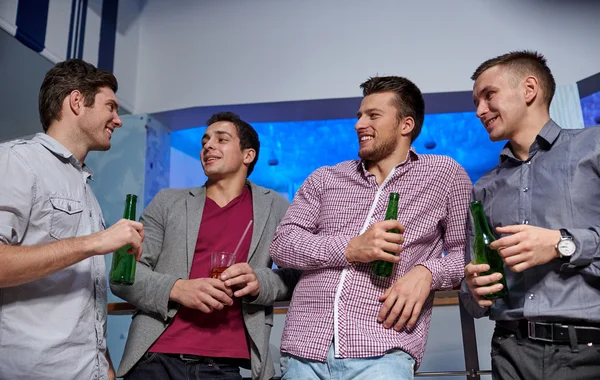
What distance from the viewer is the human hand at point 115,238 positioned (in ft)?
4.87

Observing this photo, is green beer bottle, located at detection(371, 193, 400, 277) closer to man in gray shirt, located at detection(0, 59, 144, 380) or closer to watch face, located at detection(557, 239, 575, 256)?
watch face, located at detection(557, 239, 575, 256)

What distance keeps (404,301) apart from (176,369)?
29.8 inches

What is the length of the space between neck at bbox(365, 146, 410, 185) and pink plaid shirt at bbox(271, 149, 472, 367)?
0.16ft

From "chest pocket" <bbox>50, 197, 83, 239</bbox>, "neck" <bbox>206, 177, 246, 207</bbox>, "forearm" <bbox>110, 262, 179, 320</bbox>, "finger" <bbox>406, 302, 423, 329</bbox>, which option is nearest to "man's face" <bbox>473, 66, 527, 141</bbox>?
"finger" <bbox>406, 302, 423, 329</bbox>

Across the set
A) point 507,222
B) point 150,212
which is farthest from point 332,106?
point 507,222

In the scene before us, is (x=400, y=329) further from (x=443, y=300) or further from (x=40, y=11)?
(x=40, y=11)

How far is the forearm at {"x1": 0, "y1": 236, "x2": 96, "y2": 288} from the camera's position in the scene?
1.43m

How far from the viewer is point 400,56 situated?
4.21 metres

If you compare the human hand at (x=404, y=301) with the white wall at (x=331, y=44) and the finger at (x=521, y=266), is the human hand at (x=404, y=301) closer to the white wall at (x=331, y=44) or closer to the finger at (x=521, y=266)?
the finger at (x=521, y=266)

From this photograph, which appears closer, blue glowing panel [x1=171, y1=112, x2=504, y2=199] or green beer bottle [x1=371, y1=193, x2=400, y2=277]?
green beer bottle [x1=371, y1=193, x2=400, y2=277]

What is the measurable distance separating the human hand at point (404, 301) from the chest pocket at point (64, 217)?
35.3 inches

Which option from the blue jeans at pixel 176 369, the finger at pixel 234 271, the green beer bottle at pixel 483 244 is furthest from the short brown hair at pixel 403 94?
the blue jeans at pixel 176 369

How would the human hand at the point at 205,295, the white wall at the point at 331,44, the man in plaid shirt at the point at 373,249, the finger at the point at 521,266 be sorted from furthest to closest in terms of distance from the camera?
1. the white wall at the point at 331,44
2. the human hand at the point at 205,295
3. the man in plaid shirt at the point at 373,249
4. the finger at the point at 521,266

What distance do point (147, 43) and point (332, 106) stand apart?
160 centimetres
